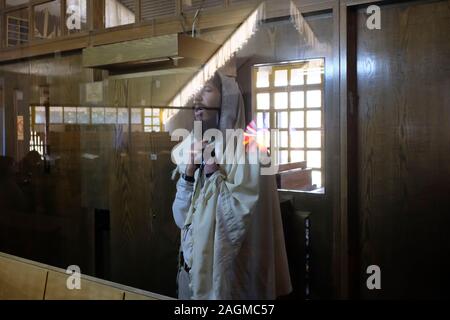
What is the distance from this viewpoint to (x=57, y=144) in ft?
5.18

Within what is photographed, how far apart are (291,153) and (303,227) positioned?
21cm

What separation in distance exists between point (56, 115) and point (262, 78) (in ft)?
2.76

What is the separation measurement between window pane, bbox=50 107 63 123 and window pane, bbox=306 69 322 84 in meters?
0.93

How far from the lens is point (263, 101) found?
3.69ft

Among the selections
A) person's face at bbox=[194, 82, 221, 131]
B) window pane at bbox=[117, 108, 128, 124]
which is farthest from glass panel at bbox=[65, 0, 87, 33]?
person's face at bbox=[194, 82, 221, 131]

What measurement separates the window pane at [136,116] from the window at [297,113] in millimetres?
429

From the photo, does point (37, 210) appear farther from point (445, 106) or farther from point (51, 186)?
point (445, 106)

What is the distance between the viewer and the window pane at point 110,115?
4.63 ft

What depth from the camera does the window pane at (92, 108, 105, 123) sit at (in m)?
1.44

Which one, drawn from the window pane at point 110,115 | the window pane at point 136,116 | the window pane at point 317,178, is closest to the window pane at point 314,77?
the window pane at point 317,178

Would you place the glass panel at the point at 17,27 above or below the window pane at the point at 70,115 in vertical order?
above

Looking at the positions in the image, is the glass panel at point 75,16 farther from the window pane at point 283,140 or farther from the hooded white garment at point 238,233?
the window pane at point 283,140
